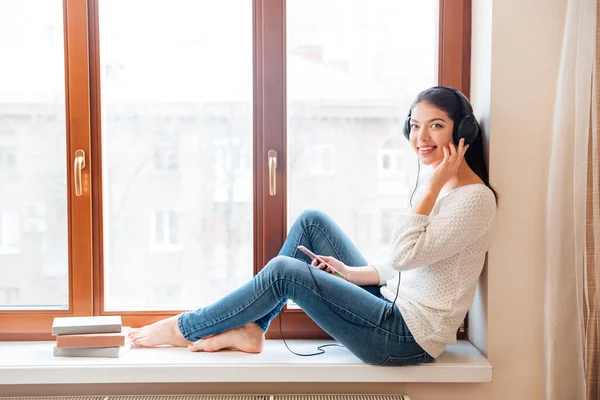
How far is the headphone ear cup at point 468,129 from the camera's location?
165 cm

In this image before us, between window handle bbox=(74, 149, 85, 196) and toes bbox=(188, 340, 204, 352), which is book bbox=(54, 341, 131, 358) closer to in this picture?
toes bbox=(188, 340, 204, 352)

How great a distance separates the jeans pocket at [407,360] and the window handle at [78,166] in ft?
3.74

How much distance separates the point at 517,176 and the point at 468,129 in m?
0.25

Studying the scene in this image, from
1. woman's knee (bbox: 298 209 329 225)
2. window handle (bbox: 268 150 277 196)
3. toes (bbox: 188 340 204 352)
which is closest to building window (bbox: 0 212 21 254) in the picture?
toes (bbox: 188 340 204 352)

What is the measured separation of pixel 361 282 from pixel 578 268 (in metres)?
0.64

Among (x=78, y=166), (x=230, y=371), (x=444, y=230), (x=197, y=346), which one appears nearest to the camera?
(x=444, y=230)

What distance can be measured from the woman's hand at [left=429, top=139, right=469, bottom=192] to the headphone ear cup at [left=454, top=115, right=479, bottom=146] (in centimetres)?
2

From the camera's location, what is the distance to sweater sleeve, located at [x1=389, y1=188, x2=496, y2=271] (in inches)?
62.7

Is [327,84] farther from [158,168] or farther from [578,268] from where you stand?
[578,268]

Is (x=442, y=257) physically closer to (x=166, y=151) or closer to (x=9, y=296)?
(x=166, y=151)

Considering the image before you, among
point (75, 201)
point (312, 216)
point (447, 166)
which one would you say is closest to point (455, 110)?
point (447, 166)

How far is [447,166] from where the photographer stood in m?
1.65

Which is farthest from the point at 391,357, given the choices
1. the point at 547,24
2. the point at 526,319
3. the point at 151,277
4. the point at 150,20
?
the point at 150,20

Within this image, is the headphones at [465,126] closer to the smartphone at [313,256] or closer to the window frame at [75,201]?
the smartphone at [313,256]
